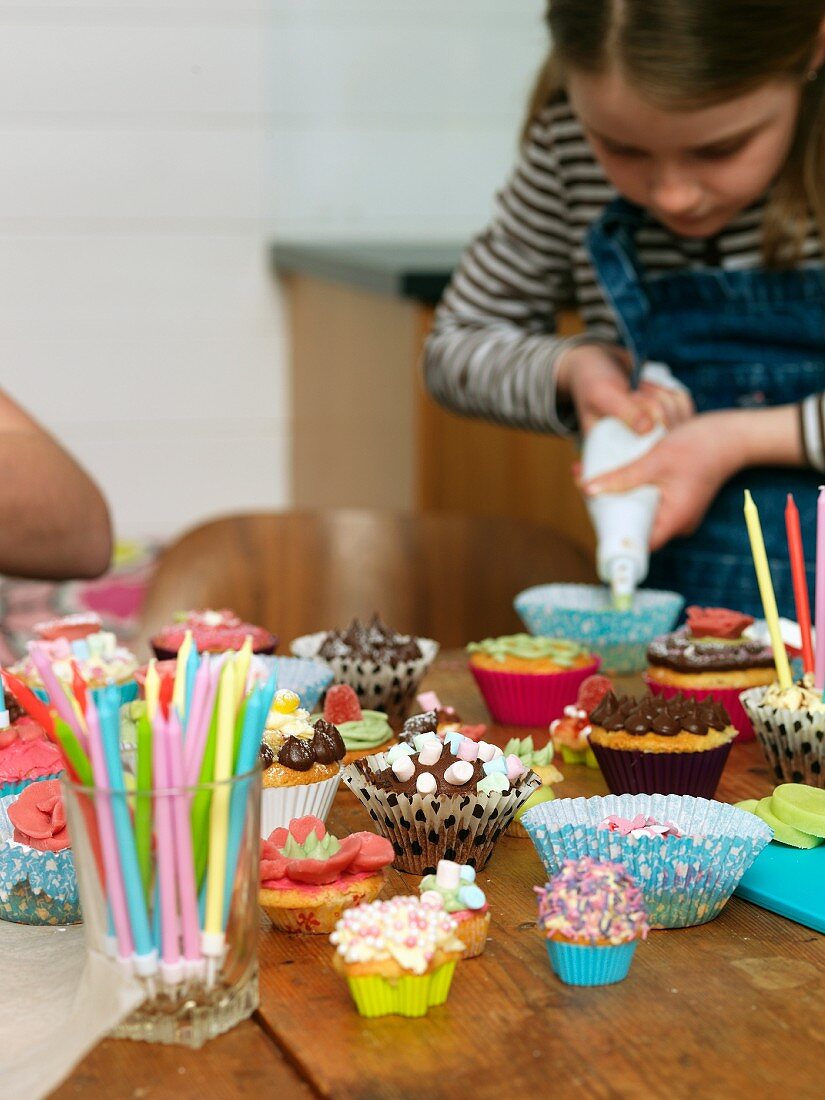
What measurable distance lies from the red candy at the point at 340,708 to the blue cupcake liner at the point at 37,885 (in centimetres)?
32

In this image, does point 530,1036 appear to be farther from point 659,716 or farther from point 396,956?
point 659,716

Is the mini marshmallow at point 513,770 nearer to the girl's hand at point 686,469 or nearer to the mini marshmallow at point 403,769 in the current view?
the mini marshmallow at point 403,769

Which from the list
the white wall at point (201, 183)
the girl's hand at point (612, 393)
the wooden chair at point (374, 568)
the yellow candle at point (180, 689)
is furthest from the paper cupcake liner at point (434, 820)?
the white wall at point (201, 183)

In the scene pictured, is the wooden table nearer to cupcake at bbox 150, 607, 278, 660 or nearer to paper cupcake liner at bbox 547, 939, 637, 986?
paper cupcake liner at bbox 547, 939, 637, 986

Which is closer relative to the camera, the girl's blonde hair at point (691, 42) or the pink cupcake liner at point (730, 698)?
the pink cupcake liner at point (730, 698)

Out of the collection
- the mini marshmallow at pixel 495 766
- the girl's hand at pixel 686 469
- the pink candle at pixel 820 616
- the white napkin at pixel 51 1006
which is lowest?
the white napkin at pixel 51 1006

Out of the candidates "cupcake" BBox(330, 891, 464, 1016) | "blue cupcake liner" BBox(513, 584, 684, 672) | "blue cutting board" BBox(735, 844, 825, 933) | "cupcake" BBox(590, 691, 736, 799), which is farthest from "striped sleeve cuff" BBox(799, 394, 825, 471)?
"cupcake" BBox(330, 891, 464, 1016)

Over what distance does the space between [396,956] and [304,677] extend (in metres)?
0.52

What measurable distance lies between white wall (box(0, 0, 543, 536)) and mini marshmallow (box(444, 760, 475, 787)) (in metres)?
2.84

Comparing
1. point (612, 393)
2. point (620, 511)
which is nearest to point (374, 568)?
point (612, 393)

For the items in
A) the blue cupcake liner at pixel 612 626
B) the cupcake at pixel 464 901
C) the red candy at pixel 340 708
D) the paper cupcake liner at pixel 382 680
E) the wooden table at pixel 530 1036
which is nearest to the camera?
the wooden table at pixel 530 1036

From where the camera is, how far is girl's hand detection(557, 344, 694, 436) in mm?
1619

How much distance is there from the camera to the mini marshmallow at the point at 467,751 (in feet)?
2.92

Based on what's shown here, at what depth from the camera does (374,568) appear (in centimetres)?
215
